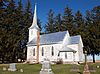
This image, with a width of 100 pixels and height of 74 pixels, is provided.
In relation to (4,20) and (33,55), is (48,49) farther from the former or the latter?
(4,20)

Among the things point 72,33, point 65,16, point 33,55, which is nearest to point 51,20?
point 65,16

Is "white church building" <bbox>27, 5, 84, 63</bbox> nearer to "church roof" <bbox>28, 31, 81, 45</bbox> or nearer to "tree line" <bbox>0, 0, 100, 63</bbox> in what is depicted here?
"church roof" <bbox>28, 31, 81, 45</bbox>

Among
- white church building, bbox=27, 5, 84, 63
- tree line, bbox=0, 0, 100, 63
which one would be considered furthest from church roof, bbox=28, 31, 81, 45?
tree line, bbox=0, 0, 100, 63

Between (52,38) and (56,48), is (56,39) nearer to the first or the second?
(52,38)

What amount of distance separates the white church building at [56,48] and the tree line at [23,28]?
21.4 feet

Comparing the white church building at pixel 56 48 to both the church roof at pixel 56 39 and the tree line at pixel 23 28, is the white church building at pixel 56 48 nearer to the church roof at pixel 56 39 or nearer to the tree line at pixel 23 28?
the church roof at pixel 56 39

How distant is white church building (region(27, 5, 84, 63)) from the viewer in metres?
47.5

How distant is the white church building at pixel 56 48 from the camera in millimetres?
47469

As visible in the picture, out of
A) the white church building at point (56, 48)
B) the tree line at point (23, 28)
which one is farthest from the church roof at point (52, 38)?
the tree line at point (23, 28)

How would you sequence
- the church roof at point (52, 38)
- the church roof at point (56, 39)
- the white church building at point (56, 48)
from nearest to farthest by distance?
the white church building at point (56, 48) → the church roof at point (56, 39) → the church roof at point (52, 38)

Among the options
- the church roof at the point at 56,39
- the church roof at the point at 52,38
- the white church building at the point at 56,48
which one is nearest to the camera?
the white church building at the point at 56,48

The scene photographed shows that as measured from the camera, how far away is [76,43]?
159ft

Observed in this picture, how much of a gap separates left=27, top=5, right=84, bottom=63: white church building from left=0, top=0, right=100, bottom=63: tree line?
257 inches

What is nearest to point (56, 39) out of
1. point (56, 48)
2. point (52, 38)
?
point (52, 38)
